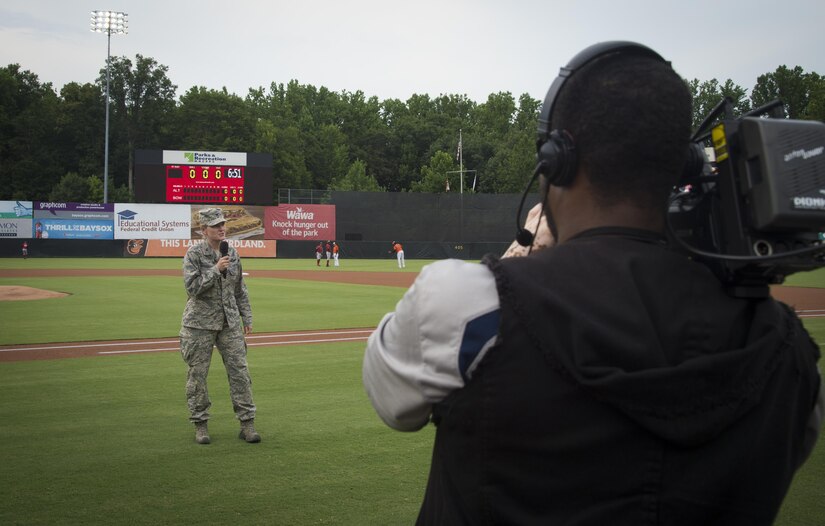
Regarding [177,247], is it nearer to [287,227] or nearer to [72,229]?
[72,229]

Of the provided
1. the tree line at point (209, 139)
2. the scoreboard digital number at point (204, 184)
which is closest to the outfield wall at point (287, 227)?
the scoreboard digital number at point (204, 184)

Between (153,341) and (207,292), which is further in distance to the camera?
(153,341)

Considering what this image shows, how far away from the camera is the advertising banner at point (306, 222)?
5678cm

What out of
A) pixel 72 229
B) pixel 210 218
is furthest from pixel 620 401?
pixel 72 229

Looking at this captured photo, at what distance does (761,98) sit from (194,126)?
72.1m

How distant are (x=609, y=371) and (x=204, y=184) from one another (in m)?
51.6

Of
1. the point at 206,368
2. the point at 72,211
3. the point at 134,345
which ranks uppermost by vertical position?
the point at 72,211

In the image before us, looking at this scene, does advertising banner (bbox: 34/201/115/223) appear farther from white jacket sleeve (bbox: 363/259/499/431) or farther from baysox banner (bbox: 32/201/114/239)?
white jacket sleeve (bbox: 363/259/499/431)

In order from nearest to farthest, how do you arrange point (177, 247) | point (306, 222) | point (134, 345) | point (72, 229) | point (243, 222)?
point (134, 345) < point (72, 229) < point (177, 247) < point (243, 222) < point (306, 222)

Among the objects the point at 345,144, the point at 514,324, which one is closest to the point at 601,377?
the point at 514,324

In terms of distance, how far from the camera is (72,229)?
52781 mm

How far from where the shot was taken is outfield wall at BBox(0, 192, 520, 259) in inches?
2063

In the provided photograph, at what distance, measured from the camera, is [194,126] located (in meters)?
93.4

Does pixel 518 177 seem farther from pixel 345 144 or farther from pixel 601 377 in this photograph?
pixel 601 377
